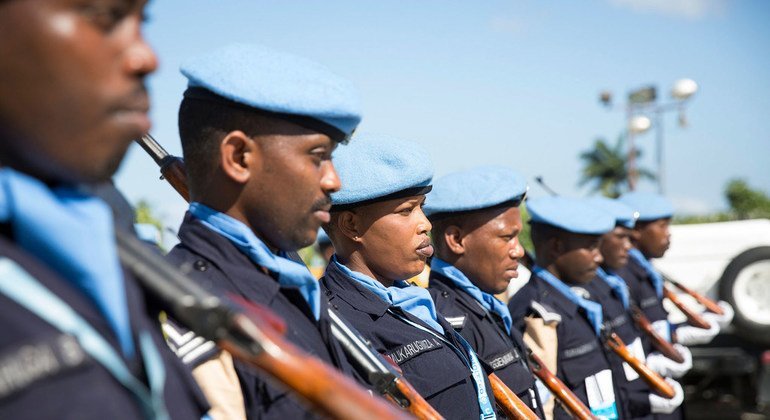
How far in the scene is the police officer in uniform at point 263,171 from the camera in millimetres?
2031

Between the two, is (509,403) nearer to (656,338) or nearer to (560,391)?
(560,391)

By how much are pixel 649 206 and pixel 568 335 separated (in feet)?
12.0

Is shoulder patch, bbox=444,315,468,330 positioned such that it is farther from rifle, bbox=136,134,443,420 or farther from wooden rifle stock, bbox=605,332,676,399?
wooden rifle stock, bbox=605,332,676,399

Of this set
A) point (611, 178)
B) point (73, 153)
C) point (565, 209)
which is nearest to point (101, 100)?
point (73, 153)

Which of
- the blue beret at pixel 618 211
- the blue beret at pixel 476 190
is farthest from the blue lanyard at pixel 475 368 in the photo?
the blue beret at pixel 618 211

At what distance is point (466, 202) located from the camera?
13.8 ft

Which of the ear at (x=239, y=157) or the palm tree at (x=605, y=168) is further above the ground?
the ear at (x=239, y=157)

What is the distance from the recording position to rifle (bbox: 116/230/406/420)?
1.22 meters

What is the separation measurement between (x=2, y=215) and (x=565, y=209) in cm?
475

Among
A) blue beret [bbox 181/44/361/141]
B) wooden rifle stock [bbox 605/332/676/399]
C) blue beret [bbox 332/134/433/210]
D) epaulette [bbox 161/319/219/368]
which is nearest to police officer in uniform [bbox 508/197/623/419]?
wooden rifle stock [bbox 605/332/676/399]

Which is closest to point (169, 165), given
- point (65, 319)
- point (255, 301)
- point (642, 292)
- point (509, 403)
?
point (255, 301)

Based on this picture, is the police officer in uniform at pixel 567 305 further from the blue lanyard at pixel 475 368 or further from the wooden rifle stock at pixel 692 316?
the wooden rifle stock at pixel 692 316

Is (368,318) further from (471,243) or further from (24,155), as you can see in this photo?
(24,155)

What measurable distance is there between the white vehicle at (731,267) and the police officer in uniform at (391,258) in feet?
21.8
